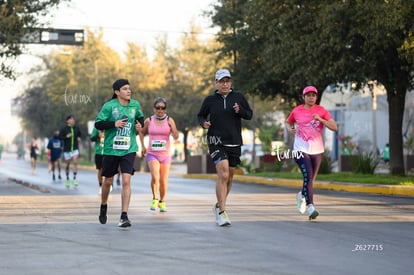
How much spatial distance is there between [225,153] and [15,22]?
14480mm

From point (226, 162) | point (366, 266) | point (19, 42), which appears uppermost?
point (19, 42)

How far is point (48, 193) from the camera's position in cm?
2106

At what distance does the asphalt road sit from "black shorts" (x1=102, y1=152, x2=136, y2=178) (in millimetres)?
720

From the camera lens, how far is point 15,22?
2488 cm

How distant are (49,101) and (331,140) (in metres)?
25.1

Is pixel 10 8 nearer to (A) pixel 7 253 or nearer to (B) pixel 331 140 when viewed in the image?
(A) pixel 7 253

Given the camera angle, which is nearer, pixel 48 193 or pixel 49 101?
pixel 48 193

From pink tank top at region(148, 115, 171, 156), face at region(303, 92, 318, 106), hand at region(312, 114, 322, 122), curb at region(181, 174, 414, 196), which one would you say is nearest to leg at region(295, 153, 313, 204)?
hand at region(312, 114, 322, 122)

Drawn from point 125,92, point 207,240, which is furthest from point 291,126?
point 207,240

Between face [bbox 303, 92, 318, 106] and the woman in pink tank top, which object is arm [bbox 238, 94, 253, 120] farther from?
the woman in pink tank top

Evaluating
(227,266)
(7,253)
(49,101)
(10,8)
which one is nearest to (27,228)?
(7,253)

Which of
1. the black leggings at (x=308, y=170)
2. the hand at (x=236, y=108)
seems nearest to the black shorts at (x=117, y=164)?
the hand at (x=236, y=108)

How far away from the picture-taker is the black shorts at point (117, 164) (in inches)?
459

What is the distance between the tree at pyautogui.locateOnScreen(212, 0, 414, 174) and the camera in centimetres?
2211
